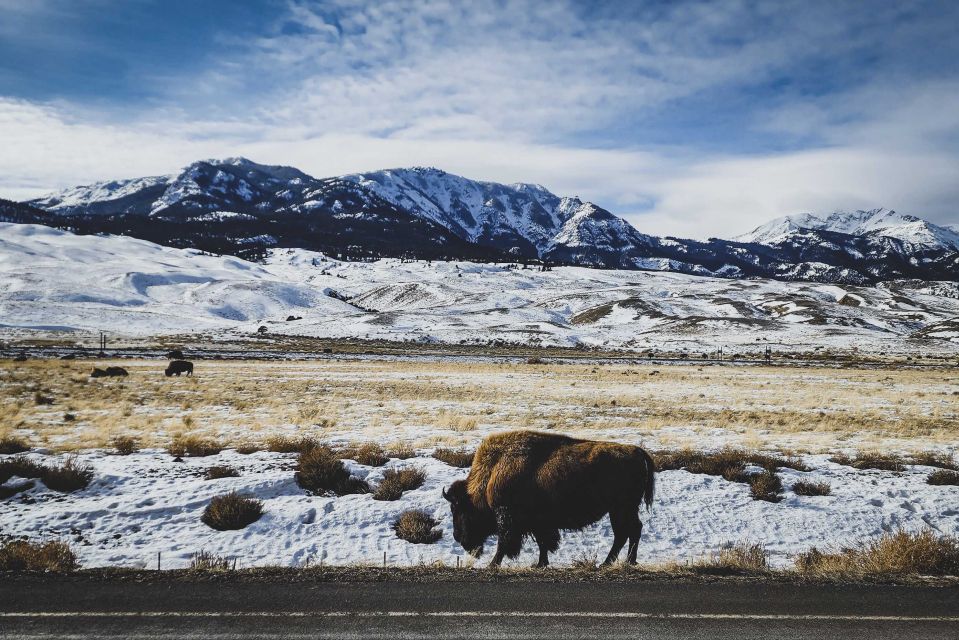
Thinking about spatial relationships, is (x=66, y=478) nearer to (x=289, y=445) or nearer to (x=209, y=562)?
(x=289, y=445)

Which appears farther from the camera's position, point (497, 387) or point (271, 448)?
point (497, 387)

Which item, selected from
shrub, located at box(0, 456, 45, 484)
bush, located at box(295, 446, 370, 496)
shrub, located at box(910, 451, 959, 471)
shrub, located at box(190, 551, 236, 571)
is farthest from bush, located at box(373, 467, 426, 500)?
shrub, located at box(910, 451, 959, 471)

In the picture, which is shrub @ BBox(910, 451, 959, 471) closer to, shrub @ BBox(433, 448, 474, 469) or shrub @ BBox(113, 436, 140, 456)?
shrub @ BBox(433, 448, 474, 469)

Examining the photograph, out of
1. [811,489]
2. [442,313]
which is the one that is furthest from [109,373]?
[442,313]

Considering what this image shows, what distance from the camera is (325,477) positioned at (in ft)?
37.3

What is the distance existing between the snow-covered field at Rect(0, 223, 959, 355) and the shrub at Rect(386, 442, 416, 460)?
75.9 meters

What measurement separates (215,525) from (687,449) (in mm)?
11558

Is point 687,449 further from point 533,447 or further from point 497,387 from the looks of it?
point 497,387

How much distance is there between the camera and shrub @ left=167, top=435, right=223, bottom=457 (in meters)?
13.4

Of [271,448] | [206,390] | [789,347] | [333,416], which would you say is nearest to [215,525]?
[271,448]

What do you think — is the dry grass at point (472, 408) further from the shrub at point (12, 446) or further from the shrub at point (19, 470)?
the shrub at point (19, 470)

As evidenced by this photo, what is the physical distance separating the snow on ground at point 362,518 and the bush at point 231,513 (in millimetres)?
173

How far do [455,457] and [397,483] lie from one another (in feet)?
7.26

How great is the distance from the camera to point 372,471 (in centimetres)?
1213
